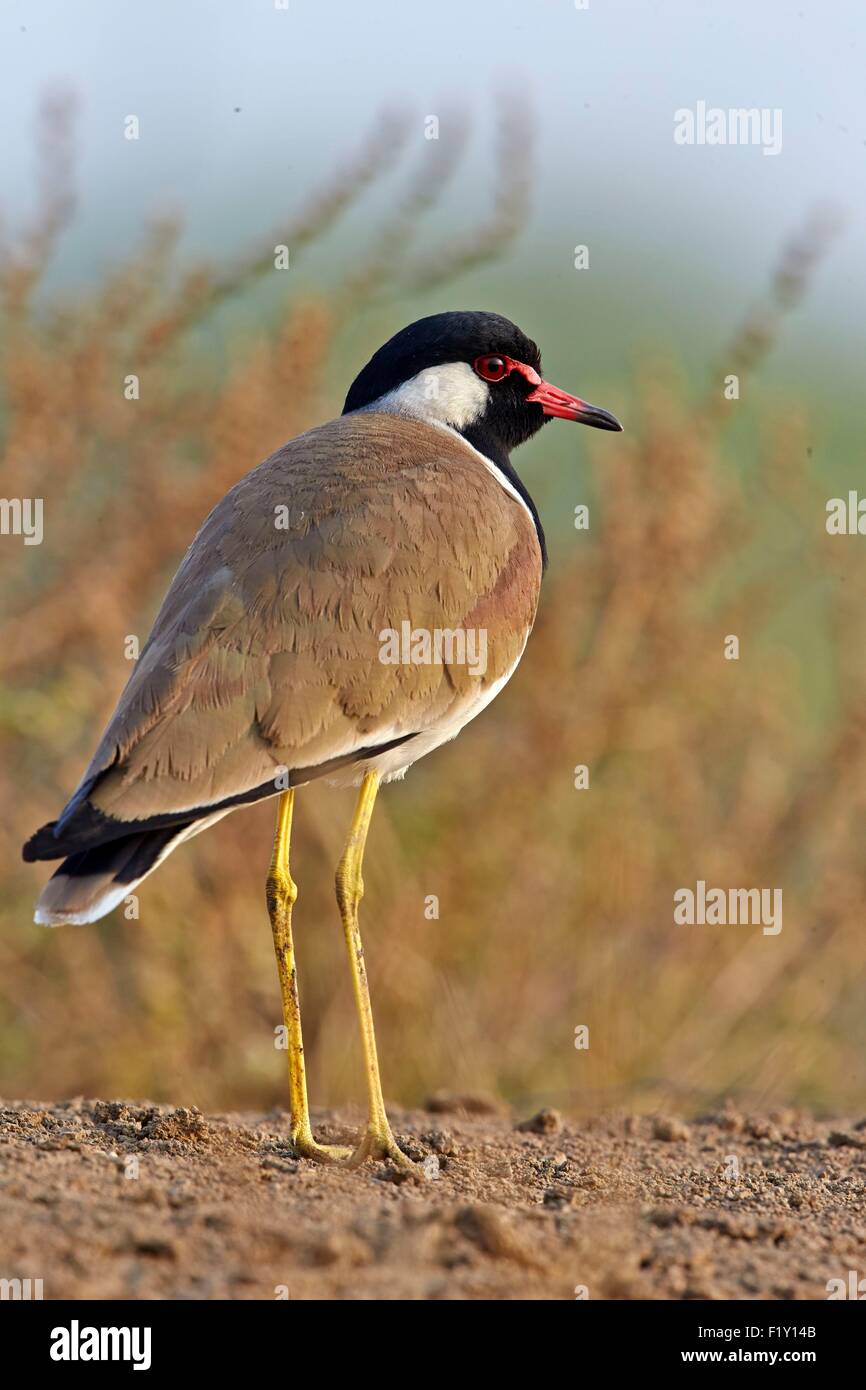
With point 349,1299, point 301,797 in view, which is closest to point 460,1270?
point 349,1299

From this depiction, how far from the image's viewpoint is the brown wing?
5047 mm

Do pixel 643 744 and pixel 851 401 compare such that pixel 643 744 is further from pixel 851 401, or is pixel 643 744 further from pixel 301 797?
pixel 851 401

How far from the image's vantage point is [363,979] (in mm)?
5684

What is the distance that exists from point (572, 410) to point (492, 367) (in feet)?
1.36

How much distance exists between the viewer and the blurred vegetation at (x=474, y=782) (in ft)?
24.9

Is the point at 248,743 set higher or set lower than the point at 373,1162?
higher

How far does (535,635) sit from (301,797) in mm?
1514

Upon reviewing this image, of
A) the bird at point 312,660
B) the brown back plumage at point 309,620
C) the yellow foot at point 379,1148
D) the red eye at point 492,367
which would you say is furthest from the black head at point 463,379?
the yellow foot at point 379,1148

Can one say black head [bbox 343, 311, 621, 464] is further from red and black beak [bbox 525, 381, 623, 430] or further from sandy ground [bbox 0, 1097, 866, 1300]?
sandy ground [bbox 0, 1097, 866, 1300]

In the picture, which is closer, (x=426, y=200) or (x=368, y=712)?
(x=368, y=712)

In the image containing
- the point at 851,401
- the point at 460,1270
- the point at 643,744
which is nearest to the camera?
the point at 460,1270

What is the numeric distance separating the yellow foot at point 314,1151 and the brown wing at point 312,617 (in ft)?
4.21
